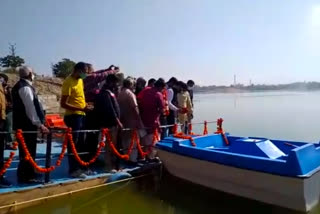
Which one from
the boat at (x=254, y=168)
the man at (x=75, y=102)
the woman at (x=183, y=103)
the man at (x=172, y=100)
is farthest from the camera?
the woman at (x=183, y=103)

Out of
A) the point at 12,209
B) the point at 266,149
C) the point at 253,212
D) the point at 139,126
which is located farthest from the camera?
the point at 139,126

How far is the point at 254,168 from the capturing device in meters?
4.63

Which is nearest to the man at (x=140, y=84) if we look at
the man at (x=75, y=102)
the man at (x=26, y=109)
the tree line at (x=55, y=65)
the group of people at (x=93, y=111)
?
the group of people at (x=93, y=111)

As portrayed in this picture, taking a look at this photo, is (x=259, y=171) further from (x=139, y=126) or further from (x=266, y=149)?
(x=139, y=126)

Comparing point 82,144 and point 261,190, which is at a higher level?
point 82,144

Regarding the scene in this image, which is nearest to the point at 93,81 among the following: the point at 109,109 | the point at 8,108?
the point at 109,109

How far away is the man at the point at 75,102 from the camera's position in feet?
16.5

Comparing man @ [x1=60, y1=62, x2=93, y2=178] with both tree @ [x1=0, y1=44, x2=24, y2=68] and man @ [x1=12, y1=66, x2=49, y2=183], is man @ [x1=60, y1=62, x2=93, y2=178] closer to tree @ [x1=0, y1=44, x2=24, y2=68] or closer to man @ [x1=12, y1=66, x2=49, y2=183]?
man @ [x1=12, y1=66, x2=49, y2=183]

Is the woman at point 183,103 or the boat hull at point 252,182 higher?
the woman at point 183,103

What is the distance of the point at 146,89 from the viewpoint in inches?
248

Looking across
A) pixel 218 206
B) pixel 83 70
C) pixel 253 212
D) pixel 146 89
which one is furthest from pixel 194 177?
pixel 83 70

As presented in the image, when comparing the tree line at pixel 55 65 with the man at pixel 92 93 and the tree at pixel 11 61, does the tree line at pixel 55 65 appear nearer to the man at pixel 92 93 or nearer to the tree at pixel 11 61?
the tree at pixel 11 61

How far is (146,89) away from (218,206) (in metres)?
2.40

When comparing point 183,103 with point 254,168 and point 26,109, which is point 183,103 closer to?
point 254,168
